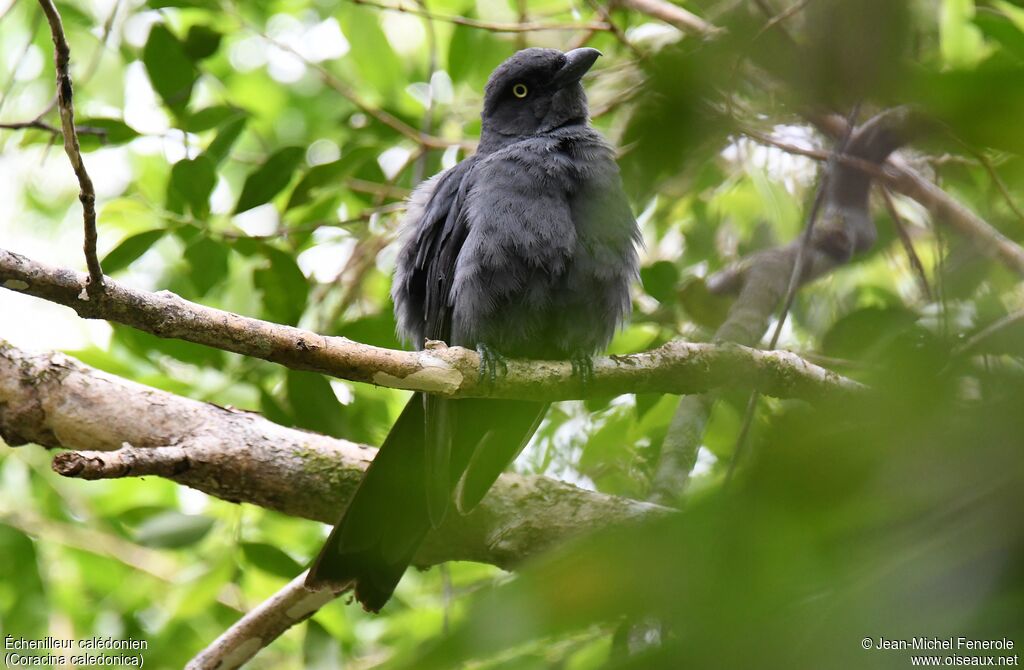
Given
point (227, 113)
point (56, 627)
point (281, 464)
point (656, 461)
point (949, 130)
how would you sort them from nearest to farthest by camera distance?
point (949, 130)
point (656, 461)
point (281, 464)
point (227, 113)
point (56, 627)

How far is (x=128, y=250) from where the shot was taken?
3.91 m

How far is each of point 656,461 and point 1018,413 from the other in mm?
3111

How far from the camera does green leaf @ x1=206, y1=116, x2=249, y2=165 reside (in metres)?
4.22

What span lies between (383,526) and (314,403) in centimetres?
78

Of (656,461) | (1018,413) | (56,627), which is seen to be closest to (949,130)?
(1018,413)

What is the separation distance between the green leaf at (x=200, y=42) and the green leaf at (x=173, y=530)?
230 centimetres

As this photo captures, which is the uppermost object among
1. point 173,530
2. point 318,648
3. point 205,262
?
point 205,262

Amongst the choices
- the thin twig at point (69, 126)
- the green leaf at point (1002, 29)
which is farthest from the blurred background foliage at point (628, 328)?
the thin twig at point (69, 126)

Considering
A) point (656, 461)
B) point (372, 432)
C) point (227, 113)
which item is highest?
point (227, 113)

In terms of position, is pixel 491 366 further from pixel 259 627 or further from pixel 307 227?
pixel 307 227

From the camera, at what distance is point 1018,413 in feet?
2.10

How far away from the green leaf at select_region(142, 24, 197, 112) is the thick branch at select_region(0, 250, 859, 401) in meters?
2.08

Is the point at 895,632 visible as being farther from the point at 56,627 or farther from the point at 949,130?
the point at 56,627

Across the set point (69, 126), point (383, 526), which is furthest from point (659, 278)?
point (69, 126)
